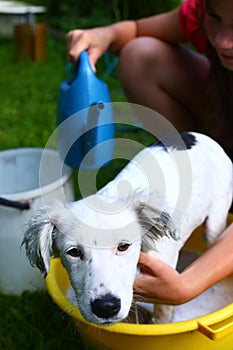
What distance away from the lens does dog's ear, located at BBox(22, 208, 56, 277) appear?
1125 millimetres

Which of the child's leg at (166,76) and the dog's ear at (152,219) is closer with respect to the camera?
the dog's ear at (152,219)

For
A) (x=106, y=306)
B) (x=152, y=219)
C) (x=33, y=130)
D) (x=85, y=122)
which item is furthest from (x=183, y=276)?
(x=33, y=130)

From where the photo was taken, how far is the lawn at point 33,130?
59.1 inches

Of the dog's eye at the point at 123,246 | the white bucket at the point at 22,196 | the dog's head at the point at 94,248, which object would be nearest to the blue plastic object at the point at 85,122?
the white bucket at the point at 22,196

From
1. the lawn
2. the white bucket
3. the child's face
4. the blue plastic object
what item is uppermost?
the child's face

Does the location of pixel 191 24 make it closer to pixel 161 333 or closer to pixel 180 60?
pixel 180 60

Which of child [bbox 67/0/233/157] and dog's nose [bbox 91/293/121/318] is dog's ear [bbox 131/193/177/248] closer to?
dog's nose [bbox 91/293/121/318]

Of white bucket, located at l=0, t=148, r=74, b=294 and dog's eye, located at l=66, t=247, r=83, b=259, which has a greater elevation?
dog's eye, located at l=66, t=247, r=83, b=259

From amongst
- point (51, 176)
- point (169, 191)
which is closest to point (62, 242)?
point (169, 191)

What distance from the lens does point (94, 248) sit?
3.44 feet

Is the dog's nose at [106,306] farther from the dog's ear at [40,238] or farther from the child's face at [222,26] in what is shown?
the child's face at [222,26]

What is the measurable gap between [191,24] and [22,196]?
834 millimetres

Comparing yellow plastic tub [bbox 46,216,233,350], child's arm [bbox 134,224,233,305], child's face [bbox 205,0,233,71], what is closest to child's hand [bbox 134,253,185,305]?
child's arm [bbox 134,224,233,305]

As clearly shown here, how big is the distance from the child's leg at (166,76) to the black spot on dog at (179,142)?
0.51 meters
